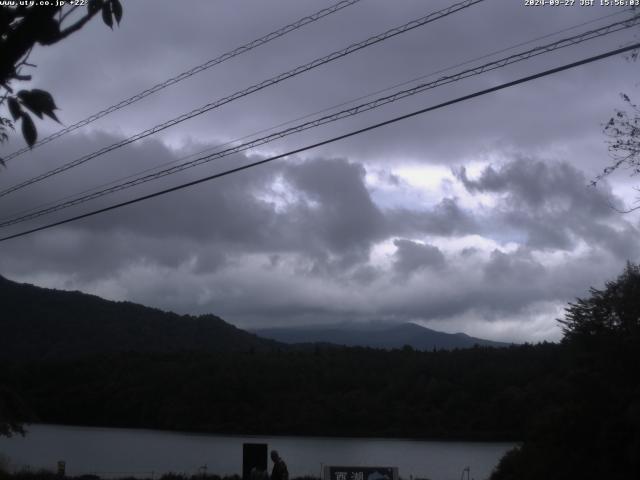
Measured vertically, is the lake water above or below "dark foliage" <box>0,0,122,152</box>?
below

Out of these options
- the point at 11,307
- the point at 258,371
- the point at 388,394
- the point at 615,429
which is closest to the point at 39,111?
the point at 615,429

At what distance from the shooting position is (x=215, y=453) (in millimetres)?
56438

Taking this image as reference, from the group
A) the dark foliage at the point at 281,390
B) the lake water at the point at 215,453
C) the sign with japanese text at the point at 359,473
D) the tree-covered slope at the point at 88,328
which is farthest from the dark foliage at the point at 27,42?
the tree-covered slope at the point at 88,328

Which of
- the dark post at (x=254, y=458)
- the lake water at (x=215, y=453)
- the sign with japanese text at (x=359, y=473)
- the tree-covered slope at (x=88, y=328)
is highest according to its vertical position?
the tree-covered slope at (x=88, y=328)

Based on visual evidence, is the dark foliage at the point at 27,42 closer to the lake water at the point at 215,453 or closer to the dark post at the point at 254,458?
the dark post at the point at 254,458

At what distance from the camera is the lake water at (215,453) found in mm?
45188

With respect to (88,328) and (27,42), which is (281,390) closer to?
(88,328)

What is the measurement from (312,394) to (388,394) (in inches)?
344

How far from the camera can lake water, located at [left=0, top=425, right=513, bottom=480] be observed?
45.2m

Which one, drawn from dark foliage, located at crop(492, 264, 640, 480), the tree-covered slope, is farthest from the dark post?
the tree-covered slope

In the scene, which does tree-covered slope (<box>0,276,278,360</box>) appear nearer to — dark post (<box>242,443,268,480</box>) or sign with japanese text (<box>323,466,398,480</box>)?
dark post (<box>242,443,268,480</box>)

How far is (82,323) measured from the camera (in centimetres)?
10825

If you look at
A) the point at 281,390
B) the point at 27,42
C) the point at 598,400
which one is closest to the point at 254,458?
the point at 598,400

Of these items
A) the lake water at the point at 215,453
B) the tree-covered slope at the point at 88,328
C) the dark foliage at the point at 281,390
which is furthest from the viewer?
the tree-covered slope at the point at 88,328
